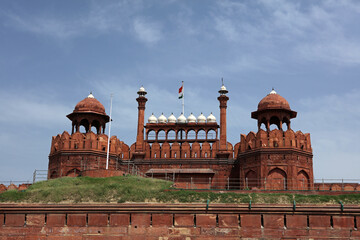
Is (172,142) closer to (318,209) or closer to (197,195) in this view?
(197,195)

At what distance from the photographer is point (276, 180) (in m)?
33.5

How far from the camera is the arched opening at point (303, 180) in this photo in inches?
1324

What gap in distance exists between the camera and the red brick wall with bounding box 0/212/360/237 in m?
22.4

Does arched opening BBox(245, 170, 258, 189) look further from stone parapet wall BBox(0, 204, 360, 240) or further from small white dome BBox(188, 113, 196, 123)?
stone parapet wall BBox(0, 204, 360, 240)

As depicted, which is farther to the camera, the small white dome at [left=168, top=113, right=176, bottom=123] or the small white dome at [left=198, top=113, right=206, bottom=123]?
the small white dome at [left=168, top=113, right=176, bottom=123]

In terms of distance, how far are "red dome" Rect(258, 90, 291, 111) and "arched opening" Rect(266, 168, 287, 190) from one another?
19.9 ft

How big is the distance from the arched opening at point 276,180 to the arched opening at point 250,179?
1.21m

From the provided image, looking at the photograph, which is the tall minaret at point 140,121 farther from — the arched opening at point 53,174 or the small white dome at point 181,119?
the arched opening at point 53,174

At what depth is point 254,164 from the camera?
34594mm

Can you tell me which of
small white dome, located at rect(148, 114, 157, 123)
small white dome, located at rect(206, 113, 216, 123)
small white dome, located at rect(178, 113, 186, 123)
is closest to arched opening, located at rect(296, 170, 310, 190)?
small white dome, located at rect(206, 113, 216, 123)

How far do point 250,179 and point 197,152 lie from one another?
6.17 meters

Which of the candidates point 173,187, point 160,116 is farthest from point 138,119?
point 173,187

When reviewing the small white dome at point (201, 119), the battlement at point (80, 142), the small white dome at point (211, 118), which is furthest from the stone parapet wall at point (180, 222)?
the small white dome at point (211, 118)

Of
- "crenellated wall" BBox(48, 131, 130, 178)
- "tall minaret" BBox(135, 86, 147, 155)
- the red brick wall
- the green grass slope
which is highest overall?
"tall minaret" BBox(135, 86, 147, 155)
